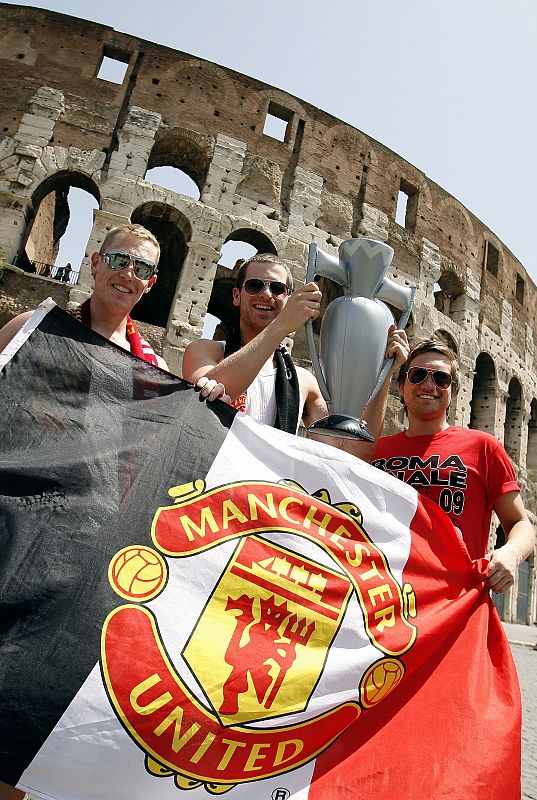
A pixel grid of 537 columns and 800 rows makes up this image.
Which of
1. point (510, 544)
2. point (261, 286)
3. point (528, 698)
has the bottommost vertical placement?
point (528, 698)

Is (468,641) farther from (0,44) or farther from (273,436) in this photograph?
(0,44)

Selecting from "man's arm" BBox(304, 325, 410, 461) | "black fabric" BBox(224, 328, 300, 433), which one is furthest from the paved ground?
"black fabric" BBox(224, 328, 300, 433)

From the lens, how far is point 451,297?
1552cm

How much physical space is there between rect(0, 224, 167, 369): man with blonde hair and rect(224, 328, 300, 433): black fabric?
17.6 inches

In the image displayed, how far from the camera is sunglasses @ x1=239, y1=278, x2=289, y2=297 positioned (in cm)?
229

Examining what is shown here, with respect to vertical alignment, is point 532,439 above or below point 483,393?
below

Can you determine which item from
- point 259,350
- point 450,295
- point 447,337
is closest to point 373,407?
point 259,350

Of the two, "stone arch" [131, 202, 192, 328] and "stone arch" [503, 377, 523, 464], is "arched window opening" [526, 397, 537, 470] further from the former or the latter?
"stone arch" [131, 202, 192, 328]

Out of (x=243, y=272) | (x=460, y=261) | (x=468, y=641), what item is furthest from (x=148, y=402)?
(x=460, y=261)

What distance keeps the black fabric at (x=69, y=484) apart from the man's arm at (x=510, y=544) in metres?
1.15

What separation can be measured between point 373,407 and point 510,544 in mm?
814

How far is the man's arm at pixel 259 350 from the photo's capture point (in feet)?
6.54

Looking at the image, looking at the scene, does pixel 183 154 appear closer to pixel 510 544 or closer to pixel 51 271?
pixel 51 271

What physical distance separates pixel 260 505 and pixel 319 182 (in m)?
12.3
